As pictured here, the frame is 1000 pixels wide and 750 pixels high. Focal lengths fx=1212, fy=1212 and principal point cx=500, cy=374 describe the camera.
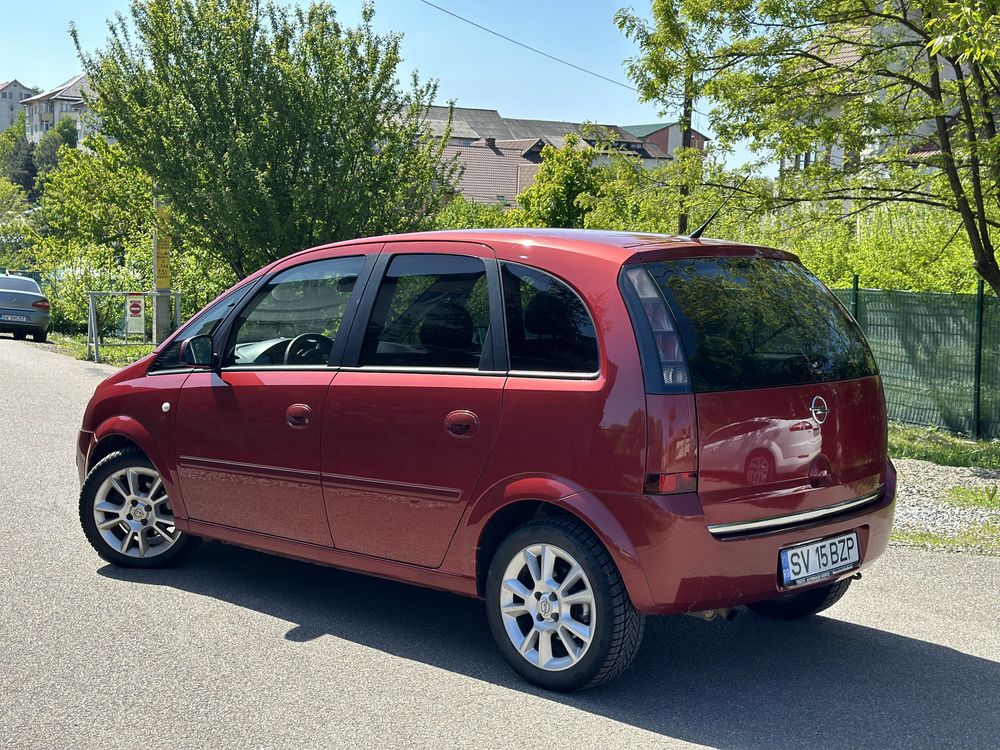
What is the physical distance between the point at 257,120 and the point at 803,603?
53.4 ft

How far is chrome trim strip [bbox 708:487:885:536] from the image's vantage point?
4539 mm

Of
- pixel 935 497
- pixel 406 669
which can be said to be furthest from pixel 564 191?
pixel 406 669

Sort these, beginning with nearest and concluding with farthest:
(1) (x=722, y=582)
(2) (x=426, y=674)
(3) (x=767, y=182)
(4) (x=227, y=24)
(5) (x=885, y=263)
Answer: (1) (x=722, y=582), (2) (x=426, y=674), (3) (x=767, y=182), (5) (x=885, y=263), (4) (x=227, y=24)

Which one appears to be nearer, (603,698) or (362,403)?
(603,698)

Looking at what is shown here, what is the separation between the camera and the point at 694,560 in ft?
14.7

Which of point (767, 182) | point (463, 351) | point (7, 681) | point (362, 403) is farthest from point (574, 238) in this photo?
point (767, 182)

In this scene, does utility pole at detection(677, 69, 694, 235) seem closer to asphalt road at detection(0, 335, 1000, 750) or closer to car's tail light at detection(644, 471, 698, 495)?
asphalt road at detection(0, 335, 1000, 750)

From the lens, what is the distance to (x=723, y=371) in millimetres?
4625

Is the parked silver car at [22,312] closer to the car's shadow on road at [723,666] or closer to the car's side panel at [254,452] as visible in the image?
the car's shadow on road at [723,666]

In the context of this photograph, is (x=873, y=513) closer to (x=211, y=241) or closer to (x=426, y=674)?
(x=426, y=674)

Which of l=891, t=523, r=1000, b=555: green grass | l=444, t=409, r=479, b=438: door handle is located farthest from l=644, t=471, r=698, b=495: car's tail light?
l=891, t=523, r=1000, b=555: green grass

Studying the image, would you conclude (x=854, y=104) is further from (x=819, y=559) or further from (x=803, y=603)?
(x=819, y=559)

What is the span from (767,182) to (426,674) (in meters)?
11.6

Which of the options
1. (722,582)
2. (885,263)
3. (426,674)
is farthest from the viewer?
(885,263)
